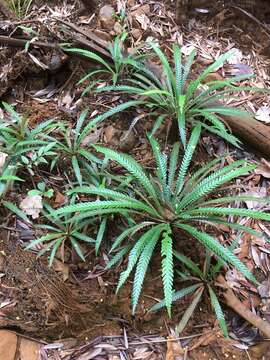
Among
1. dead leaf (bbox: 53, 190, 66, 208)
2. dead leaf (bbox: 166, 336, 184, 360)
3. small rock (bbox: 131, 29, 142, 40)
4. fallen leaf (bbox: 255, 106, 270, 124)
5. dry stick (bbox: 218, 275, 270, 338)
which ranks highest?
fallen leaf (bbox: 255, 106, 270, 124)

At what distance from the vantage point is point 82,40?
3.12m

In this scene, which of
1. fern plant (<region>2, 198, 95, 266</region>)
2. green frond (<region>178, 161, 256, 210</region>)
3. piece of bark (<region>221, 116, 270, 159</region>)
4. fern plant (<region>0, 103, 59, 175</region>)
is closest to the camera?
green frond (<region>178, 161, 256, 210</region>)

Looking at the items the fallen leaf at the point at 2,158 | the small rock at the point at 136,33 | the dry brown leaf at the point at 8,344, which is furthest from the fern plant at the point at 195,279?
the small rock at the point at 136,33

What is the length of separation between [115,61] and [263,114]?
111 cm

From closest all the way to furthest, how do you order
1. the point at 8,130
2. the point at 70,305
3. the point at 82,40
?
the point at 70,305, the point at 8,130, the point at 82,40

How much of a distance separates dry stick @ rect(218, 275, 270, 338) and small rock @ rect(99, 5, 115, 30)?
2065 mm

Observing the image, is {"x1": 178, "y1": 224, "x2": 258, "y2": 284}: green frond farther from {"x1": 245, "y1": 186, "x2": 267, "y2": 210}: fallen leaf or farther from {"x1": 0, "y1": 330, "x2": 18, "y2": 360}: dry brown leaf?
{"x1": 0, "y1": 330, "x2": 18, "y2": 360}: dry brown leaf

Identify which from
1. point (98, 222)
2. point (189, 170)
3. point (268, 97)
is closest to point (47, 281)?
point (98, 222)

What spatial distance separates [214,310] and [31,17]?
8.40ft

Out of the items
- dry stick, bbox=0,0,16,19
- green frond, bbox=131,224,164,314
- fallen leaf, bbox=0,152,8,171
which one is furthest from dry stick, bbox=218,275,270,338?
dry stick, bbox=0,0,16,19

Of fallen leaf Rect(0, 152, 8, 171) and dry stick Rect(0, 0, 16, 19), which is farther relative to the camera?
dry stick Rect(0, 0, 16, 19)

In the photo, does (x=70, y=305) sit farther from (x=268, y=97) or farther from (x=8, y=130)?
(x=268, y=97)

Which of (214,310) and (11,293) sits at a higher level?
(214,310)

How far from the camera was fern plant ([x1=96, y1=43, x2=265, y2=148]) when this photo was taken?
2787mm
